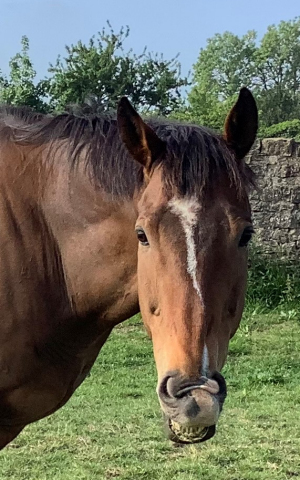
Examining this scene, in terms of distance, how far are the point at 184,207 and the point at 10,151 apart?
102 cm

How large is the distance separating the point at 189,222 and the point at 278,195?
6.89m

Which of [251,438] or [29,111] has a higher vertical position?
[29,111]

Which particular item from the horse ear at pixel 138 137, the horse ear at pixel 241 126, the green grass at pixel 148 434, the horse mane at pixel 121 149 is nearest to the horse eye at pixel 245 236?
the horse mane at pixel 121 149

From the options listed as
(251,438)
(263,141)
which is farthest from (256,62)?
(251,438)

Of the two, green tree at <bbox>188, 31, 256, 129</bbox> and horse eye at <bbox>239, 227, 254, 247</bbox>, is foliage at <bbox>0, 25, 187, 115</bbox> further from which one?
green tree at <bbox>188, 31, 256, 129</bbox>

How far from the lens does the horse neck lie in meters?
2.48

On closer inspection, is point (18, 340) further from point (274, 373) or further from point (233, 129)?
point (274, 373)

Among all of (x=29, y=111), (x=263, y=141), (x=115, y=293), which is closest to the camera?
(x=115, y=293)

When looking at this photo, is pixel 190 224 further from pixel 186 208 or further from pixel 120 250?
pixel 120 250

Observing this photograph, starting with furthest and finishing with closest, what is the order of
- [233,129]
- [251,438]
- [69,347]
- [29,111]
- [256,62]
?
[256,62], [251,438], [29,111], [69,347], [233,129]

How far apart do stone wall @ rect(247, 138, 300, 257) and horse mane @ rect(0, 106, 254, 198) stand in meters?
6.16

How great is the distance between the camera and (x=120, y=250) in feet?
8.15

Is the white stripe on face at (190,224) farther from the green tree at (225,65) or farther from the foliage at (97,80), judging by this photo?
the green tree at (225,65)

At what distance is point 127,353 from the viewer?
7.11 metres
